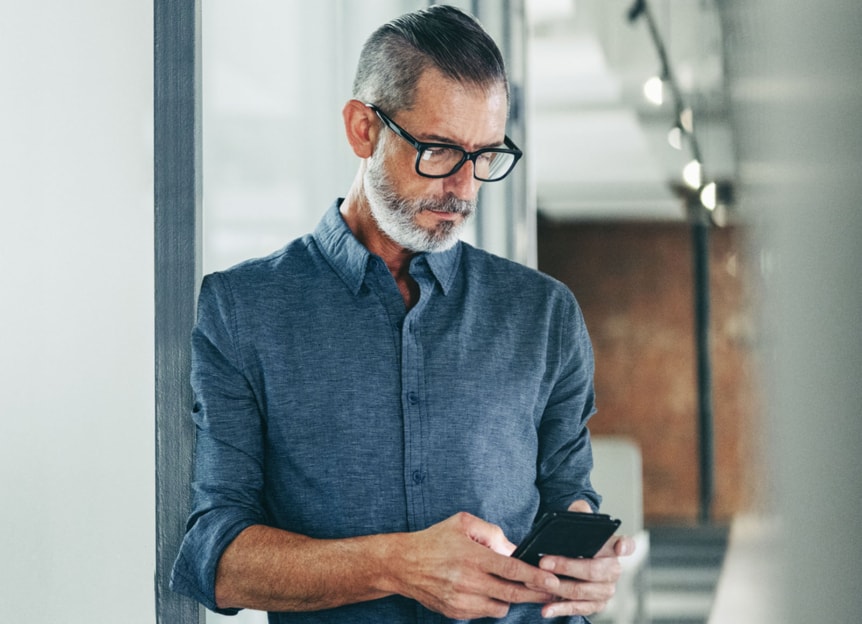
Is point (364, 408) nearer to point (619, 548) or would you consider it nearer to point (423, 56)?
point (619, 548)

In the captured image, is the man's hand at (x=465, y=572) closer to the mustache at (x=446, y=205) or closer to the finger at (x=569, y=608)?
the finger at (x=569, y=608)

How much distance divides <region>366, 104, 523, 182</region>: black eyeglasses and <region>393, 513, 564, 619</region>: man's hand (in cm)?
42

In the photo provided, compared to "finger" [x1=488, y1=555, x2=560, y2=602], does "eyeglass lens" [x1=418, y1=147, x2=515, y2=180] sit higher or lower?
higher

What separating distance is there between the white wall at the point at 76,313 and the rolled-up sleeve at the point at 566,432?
1.65ft

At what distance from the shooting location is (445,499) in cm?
107

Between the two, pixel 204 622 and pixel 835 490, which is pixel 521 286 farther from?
pixel 835 490

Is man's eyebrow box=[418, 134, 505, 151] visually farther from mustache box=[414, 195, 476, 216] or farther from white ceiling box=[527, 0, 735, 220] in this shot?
white ceiling box=[527, 0, 735, 220]

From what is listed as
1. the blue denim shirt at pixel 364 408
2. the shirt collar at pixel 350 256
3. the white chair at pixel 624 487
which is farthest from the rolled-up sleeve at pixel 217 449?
the white chair at pixel 624 487

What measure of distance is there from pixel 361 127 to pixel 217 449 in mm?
451

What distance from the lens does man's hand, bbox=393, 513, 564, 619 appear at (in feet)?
3.00

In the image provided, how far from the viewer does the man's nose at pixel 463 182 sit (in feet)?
3.61

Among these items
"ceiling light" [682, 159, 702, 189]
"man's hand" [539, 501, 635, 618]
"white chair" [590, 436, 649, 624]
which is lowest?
"white chair" [590, 436, 649, 624]

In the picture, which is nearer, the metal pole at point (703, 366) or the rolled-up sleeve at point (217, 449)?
the rolled-up sleeve at point (217, 449)

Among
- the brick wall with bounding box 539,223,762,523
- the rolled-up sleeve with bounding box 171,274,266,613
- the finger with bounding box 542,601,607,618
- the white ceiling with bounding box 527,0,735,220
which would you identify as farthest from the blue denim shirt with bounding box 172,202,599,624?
the brick wall with bounding box 539,223,762,523
